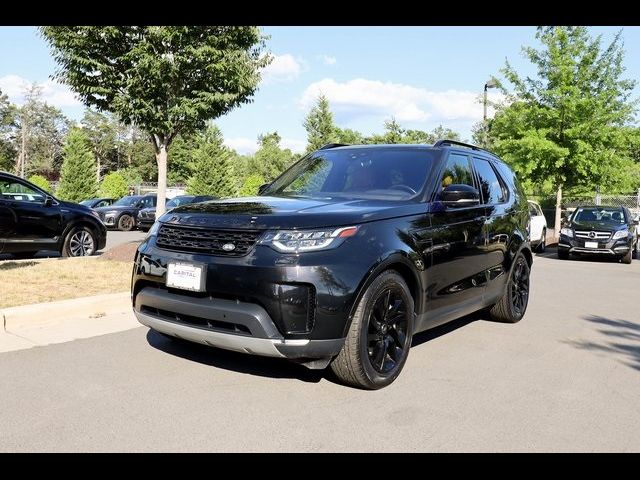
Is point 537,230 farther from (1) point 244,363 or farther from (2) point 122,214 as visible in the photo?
(2) point 122,214

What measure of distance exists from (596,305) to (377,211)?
200 inches

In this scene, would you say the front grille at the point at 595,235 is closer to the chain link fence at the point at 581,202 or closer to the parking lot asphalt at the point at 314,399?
the parking lot asphalt at the point at 314,399

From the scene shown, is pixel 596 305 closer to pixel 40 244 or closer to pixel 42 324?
pixel 42 324

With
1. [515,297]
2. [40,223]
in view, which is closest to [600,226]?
[515,297]

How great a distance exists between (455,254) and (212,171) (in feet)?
117

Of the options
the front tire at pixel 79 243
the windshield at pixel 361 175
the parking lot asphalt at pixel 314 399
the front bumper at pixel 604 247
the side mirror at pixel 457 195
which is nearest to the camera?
the parking lot asphalt at pixel 314 399

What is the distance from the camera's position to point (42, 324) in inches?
220

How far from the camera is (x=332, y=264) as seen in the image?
3604 millimetres

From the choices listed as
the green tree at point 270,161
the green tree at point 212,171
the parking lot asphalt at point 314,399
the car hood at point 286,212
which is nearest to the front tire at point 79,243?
the parking lot asphalt at point 314,399

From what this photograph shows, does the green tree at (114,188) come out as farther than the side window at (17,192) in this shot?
Yes

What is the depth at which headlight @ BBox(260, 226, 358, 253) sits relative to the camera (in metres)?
3.60

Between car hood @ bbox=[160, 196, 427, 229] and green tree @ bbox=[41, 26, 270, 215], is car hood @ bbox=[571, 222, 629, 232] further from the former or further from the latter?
car hood @ bbox=[160, 196, 427, 229]

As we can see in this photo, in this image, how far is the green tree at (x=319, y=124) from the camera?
42.7 metres

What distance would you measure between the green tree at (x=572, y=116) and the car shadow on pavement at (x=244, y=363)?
16.2 metres
